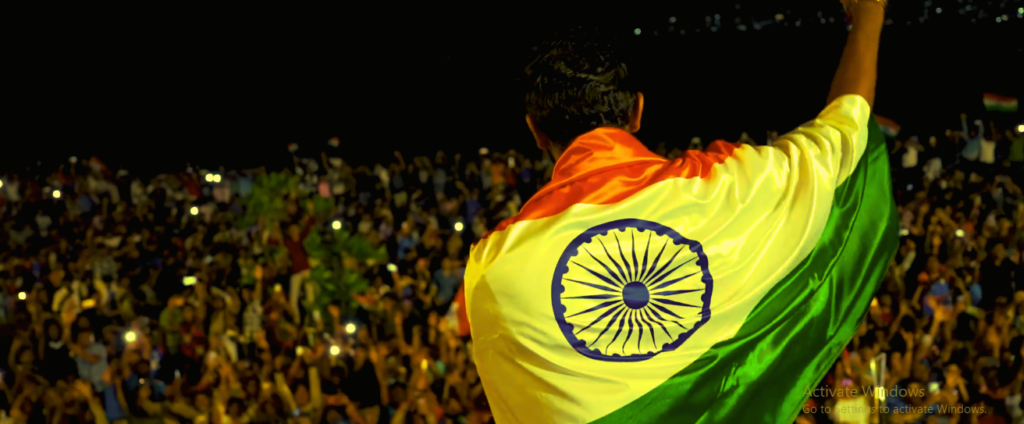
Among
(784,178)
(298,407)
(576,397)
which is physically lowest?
(298,407)

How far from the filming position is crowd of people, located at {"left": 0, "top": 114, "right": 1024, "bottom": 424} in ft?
19.0

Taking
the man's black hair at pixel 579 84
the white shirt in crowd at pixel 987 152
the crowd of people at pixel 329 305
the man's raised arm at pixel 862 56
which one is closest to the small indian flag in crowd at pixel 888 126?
the man's raised arm at pixel 862 56

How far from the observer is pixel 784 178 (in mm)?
1353

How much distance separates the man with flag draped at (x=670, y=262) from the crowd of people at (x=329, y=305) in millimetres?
3807

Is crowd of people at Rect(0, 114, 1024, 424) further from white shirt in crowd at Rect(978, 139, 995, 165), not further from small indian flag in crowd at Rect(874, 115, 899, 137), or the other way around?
small indian flag in crowd at Rect(874, 115, 899, 137)

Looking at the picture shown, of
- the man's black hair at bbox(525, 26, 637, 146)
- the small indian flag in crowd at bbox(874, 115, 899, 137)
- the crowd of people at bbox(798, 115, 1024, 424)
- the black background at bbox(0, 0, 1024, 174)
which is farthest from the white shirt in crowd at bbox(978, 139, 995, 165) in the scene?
the man's black hair at bbox(525, 26, 637, 146)

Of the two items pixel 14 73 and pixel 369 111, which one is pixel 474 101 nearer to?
pixel 369 111

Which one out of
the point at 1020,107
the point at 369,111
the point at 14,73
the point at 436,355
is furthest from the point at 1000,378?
the point at 14,73

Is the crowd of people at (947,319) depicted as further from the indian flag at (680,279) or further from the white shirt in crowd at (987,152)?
the indian flag at (680,279)

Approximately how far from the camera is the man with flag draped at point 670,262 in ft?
4.26

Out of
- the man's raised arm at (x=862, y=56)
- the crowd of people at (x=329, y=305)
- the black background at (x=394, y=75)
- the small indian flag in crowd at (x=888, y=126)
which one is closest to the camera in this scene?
the man's raised arm at (x=862, y=56)

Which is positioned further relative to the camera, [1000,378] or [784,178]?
[1000,378]

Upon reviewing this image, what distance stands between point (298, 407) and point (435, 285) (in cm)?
229

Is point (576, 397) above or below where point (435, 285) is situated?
above
